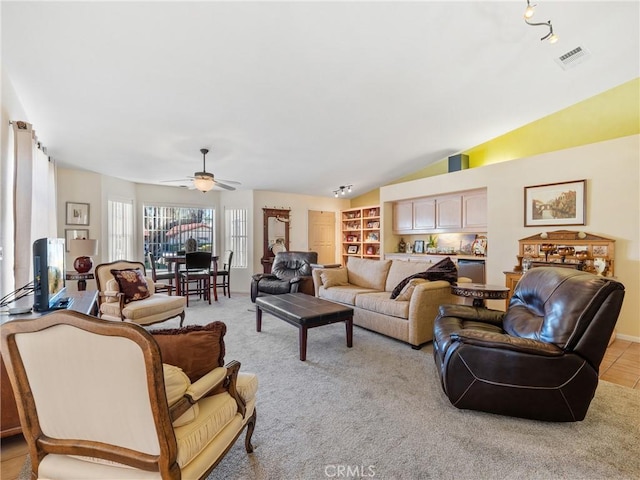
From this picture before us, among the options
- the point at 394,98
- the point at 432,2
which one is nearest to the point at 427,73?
the point at 394,98

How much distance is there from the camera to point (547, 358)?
1.86 metres

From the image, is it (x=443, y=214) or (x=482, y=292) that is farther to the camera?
(x=443, y=214)

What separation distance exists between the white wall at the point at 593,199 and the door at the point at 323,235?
13.7ft

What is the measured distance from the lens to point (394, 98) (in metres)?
3.62

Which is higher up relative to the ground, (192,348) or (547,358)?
(192,348)

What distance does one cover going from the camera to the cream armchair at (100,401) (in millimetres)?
990

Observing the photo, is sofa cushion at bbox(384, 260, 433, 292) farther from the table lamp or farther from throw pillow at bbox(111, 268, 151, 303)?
the table lamp

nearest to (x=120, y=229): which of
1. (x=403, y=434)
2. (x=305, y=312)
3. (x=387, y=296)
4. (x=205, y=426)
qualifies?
(x=305, y=312)

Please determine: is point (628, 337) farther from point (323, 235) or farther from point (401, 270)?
point (323, 235)

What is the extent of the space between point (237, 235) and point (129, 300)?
12.4 ft

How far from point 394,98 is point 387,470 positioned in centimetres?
365

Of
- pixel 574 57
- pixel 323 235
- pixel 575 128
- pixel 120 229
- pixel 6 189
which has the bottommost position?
pixel 323 235

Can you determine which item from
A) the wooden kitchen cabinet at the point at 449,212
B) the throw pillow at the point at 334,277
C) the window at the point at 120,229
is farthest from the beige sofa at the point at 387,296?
the window at the point at 120,229

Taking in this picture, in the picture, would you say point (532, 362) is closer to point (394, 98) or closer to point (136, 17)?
point (394, 98)
